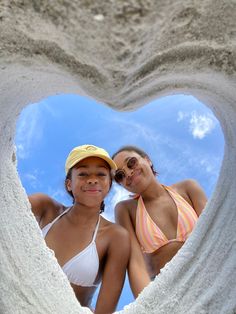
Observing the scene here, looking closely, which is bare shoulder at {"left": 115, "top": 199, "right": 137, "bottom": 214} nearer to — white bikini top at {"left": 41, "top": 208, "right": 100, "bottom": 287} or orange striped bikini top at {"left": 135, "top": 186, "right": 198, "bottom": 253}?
orange striped bikini top at {"left": 135, "top": 186, "right": 198, "bottom": 253}

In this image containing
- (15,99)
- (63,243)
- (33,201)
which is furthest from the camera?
(33,201)

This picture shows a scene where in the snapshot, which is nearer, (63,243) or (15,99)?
(15,99)

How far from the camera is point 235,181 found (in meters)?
0.95

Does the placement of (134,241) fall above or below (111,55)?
below

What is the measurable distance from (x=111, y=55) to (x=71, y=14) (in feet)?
0.27

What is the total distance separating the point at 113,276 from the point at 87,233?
0.22 m

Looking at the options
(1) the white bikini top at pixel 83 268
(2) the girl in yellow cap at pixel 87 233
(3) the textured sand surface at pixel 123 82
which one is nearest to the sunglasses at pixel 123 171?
(2) the girl in yellow cap at pixel 87 233

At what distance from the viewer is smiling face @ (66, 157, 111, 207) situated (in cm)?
162

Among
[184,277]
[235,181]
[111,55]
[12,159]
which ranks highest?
[111,55]

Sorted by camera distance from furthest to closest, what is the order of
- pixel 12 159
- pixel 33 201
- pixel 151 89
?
pixel 33 201
pixel 12 159
pixel 151 89

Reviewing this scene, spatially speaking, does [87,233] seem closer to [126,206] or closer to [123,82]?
[126,206]

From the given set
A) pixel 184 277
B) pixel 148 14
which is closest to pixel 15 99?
pixel 148 14

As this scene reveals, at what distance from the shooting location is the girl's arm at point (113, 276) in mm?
1445

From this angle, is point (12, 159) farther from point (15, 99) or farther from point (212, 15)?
point (212, 15)
